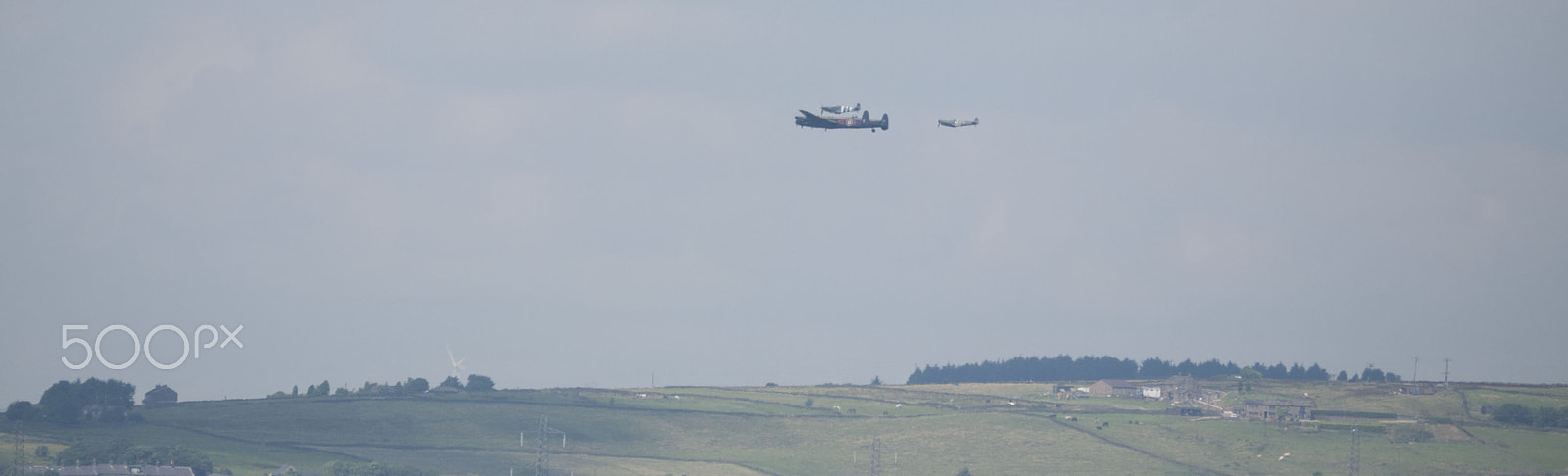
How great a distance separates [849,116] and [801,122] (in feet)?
21.0

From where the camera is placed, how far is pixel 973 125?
603ft

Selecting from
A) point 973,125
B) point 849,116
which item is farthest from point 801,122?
point 973,125

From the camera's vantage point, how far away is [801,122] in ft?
573

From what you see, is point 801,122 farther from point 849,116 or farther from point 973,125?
point 973,125

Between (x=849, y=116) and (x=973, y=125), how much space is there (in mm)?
14028

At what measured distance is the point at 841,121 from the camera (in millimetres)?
178250

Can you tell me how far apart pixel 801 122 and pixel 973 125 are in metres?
20.1

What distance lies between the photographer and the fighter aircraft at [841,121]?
6890 inches

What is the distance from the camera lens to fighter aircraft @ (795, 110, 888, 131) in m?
175

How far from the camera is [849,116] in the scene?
7037 inches
